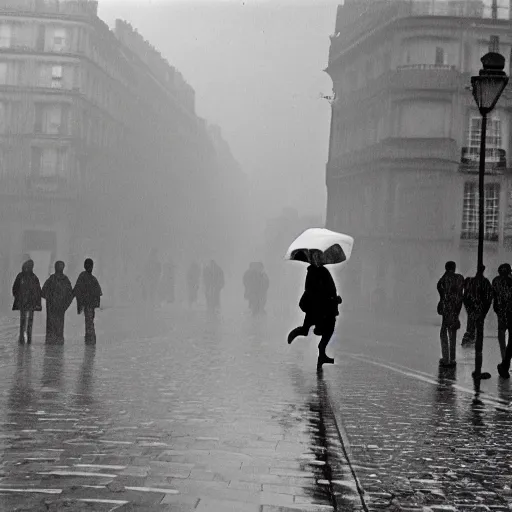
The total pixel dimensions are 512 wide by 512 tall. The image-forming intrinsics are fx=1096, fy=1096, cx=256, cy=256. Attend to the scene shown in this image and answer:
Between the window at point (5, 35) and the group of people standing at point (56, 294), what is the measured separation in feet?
145

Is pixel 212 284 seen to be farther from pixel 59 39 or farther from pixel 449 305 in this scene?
pixel 449 305

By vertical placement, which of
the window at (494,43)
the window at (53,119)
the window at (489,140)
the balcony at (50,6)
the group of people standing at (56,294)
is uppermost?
the balcony at (50,6)

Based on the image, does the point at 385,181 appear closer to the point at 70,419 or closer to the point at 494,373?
the point at 494,373

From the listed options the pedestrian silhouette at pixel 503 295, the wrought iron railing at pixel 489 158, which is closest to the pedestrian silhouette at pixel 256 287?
the wrought iron railing at pixel 489 158

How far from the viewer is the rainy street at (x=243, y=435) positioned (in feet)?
20.9

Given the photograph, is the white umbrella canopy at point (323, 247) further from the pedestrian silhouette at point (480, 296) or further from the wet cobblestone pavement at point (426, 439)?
the pedestrian silhouette at point (480, 296)


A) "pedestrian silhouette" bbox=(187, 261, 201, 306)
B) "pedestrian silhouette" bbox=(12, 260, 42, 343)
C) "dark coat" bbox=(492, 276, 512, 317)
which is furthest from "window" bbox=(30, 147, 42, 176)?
"dark coat" bbox=(492, 276, 512, 317)

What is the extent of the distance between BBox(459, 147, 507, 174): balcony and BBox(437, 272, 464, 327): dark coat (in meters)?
30.3

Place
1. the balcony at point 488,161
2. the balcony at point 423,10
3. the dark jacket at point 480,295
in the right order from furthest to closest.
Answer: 1. the balcony at point 423,10
2. the balcony at point 488,161
3. the dark jacket at point 480,295

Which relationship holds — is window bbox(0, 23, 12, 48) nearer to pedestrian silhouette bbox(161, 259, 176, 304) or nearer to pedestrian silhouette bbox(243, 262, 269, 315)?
pedestrian silhouette bbox(161, 259, 176, 304)

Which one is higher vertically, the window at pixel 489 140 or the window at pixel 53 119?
the window at pixel 53 119

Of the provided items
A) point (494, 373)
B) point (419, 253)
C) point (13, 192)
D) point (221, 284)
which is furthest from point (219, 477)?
point (13, 192)

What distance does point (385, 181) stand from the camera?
47.8 m

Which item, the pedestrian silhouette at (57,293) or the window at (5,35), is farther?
the window at (5,35)
